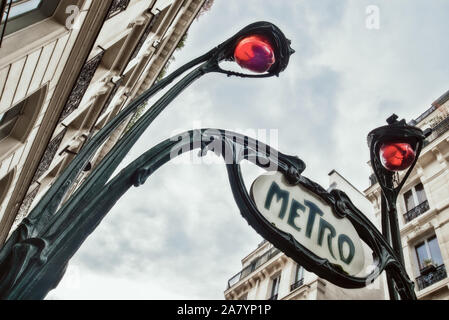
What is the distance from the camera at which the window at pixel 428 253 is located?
1299 centimetres

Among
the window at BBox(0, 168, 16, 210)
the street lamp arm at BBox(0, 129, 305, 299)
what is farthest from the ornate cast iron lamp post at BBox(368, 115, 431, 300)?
the window at BBox(0, 168, 16, 210)

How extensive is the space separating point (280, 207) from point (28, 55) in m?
5.15

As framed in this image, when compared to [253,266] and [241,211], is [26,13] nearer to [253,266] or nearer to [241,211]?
[241,211]

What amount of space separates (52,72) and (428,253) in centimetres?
1444

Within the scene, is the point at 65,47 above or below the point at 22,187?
above

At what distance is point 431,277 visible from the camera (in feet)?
40.9

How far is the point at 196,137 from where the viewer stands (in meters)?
2.06

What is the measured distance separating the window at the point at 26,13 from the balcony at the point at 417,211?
1532 cm

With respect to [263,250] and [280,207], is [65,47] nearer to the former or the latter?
[280,207]

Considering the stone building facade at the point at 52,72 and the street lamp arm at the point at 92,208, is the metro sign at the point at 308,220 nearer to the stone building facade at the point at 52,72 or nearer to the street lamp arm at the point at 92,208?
the street lamp arm at the point at 92,208

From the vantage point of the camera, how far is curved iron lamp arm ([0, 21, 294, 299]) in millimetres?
1298

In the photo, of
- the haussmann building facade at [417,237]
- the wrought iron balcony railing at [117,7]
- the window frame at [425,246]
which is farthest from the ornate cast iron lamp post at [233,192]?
the window frame at [425,246]

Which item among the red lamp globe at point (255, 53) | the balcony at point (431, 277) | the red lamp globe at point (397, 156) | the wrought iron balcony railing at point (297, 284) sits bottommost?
the red lamp globe at point (397, 156)
